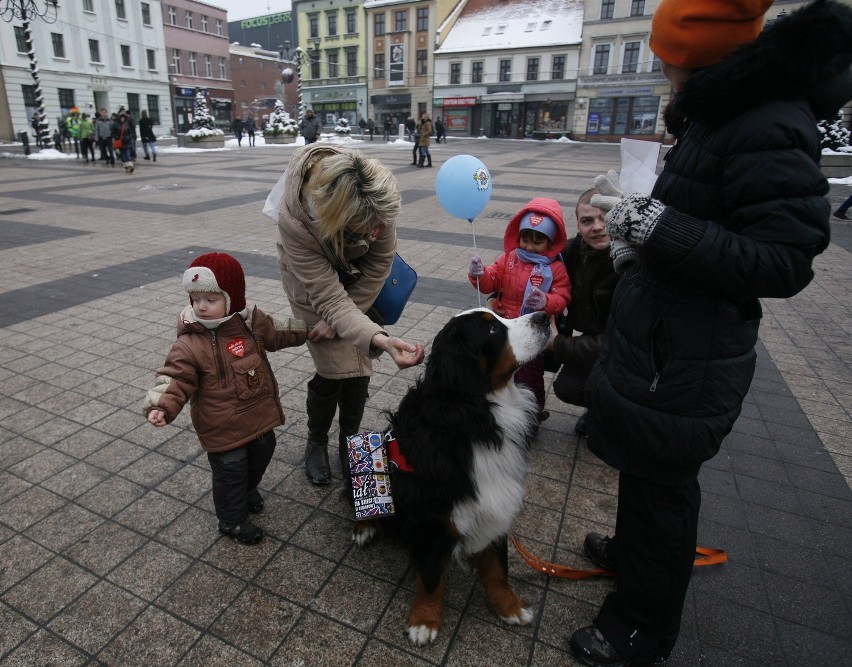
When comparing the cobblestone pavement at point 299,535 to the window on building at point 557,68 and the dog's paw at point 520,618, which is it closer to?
the dog's paw at point 520,618

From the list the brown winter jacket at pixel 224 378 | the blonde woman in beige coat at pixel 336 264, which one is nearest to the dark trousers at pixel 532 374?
the blonde woman in beige coat at pixel 336 264

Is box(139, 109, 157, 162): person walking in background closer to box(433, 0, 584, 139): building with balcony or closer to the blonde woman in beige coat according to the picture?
the blonde woman in beige coat

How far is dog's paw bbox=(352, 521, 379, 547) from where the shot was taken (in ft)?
8.60

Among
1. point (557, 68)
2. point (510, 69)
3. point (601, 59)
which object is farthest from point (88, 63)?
point (601, 59)

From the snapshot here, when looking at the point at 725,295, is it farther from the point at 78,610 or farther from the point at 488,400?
the point at 78,610

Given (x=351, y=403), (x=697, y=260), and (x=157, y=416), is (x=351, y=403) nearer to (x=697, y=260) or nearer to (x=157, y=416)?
(x=157, y=416)

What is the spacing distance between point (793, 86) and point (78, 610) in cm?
318

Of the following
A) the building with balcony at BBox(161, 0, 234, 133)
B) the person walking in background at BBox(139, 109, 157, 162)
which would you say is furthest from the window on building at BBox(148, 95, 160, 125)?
the person walking in background at BBox(139, 109, 157, 162)

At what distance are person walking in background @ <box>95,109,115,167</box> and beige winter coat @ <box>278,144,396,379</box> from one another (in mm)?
21473

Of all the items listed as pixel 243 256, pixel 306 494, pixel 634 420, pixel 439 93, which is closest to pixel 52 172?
pixel 243 256

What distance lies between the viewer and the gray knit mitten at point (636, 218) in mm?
1500

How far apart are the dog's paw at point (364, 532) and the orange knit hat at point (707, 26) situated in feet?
7.63

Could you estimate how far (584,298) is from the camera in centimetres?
325

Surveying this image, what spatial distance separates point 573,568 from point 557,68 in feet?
161
